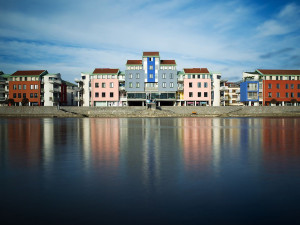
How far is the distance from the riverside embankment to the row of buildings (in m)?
10.4

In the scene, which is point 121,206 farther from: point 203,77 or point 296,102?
point 296,102

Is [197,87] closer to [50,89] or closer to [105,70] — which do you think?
[105,70]

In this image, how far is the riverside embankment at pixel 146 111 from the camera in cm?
7806

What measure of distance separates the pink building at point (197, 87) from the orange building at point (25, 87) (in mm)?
56258

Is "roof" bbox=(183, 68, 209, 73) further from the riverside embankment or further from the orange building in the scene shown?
the orange building

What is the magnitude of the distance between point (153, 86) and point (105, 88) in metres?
17.8

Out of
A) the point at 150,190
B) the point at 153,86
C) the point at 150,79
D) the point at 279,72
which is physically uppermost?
the point at 279,72

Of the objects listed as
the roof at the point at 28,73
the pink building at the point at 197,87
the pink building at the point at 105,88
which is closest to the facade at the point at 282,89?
the pink building at the point at 197,87

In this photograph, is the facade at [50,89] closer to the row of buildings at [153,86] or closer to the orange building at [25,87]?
the row of buildings at [153,86]

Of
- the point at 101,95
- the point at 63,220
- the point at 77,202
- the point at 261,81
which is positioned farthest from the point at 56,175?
the point at 261,81

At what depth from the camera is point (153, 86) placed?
9219 cm

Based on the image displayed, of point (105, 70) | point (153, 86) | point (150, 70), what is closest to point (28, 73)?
point (105, 70)

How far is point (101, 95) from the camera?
93500mm

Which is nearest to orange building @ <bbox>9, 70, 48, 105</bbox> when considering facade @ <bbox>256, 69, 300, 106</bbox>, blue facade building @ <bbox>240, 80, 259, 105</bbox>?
blue facade building @ <bbox>240, 80, 259, 105</bbox>
